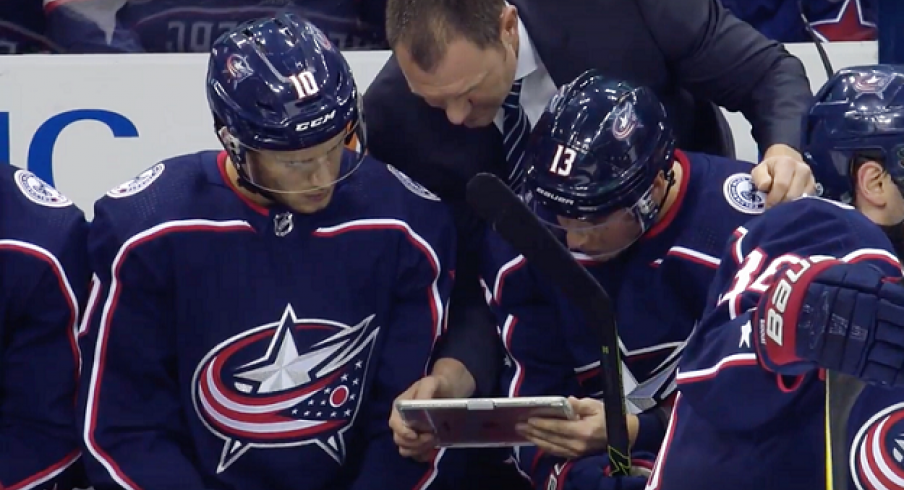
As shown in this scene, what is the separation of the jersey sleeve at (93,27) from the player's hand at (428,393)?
2.84 feet

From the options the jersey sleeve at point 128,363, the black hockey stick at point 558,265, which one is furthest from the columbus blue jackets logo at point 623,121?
the jersey sleeve at point 128,363

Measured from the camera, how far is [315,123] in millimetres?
1758

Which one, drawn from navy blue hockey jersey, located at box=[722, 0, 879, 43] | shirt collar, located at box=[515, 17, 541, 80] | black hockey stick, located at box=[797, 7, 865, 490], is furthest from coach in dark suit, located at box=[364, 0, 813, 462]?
black hockey stick, located at box=[797, 7, 865, 490]

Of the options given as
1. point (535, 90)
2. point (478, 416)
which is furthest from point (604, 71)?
point (478, 416)

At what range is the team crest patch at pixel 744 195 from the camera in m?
1.83

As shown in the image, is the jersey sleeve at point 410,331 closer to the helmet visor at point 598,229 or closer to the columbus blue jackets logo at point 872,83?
the helmet visor at point 598,229

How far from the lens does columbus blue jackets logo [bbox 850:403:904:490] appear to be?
130 cm

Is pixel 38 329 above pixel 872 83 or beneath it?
beneath

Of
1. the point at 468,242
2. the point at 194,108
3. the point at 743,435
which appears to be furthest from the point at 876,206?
the point at 194,108

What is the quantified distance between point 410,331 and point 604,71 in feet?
1.38

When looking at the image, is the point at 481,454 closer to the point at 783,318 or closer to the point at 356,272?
the point at 356,272

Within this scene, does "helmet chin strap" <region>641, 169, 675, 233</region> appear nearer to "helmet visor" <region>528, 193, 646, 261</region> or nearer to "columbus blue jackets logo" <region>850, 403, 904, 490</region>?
"helmet visor" <region>528, 193, 646, 261</region>

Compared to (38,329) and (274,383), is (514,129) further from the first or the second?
(38,329)

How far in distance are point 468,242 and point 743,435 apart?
0.75 m
